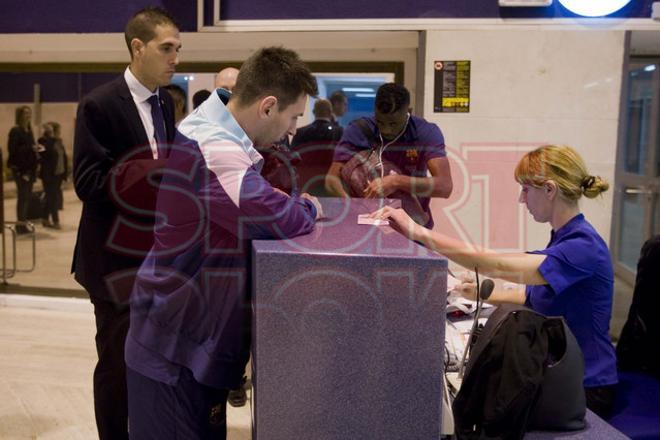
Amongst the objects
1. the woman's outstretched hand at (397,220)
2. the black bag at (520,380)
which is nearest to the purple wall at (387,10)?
the woman's outstretched hand at (397,220)

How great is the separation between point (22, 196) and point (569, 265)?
15.2 feet

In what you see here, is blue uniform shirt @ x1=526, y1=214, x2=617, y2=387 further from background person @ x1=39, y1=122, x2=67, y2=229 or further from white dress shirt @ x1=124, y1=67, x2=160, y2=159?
background person @ x1=39, y1=122, x2=67, y2=229

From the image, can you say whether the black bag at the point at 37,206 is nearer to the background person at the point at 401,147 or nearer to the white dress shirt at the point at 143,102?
the background person at the point at 401,147

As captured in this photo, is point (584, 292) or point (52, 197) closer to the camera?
point (584, 292)

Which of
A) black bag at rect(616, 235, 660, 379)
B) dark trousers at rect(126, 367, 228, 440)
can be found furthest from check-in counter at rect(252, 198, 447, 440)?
black bag at rect(616, 235, 660, 379)

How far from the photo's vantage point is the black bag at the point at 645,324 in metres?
2.29

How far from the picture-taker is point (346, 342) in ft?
3.62

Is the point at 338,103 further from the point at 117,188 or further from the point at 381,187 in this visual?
the point at 117,188

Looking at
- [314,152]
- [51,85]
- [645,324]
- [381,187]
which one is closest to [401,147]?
[381,187]

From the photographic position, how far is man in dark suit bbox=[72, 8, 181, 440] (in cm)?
218

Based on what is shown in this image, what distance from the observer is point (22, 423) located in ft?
9.97

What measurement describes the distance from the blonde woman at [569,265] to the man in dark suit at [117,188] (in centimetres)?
107

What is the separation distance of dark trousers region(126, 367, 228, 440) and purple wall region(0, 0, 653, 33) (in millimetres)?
2849

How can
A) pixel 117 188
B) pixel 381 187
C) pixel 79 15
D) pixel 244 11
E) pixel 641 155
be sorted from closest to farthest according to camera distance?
1. pixel 117 188
2. pixel 381 187
3. pixel 244 11
4. pixel 79 15
5. pixel 641 155
